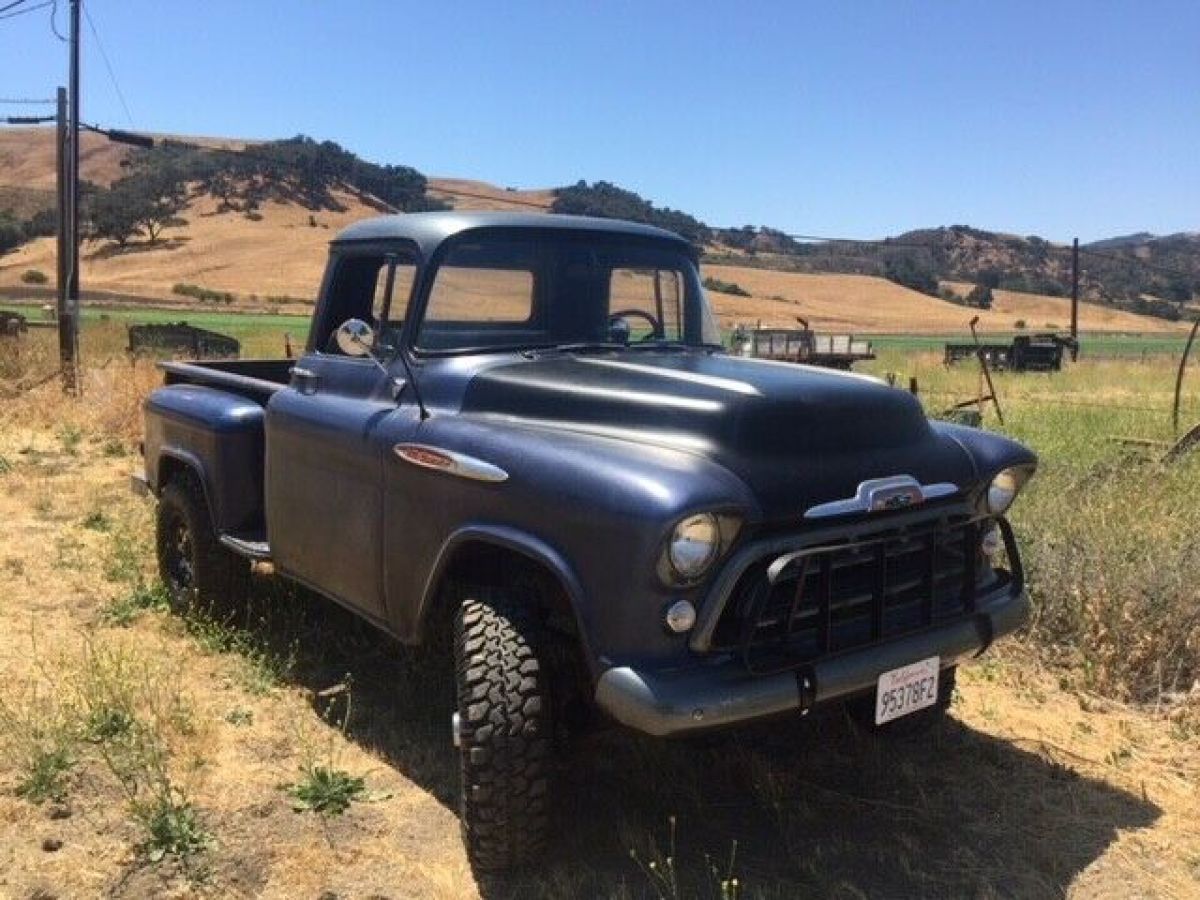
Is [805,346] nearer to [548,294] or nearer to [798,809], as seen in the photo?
[548,294]

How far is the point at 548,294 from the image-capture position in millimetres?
4082

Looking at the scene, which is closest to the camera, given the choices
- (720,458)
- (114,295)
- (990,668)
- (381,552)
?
(720,458)

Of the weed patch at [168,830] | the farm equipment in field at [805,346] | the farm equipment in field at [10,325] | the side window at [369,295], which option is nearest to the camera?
the weed patch at [168,830]

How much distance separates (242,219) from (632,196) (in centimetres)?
3479

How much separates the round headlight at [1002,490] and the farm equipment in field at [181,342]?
44.7 feet

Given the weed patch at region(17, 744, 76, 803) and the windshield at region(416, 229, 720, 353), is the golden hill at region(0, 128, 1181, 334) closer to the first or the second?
the windshield at region(416, 229, 720, 353)

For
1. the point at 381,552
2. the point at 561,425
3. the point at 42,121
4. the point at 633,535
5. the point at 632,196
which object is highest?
the point at 632,196

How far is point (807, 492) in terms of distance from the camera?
3.00 meters

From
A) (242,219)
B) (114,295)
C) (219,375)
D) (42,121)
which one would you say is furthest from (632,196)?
(219,375)

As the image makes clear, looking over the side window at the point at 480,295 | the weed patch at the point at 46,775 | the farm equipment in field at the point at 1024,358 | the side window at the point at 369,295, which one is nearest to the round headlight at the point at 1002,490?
the side window at the point at 480,295

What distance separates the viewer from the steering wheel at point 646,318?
4195mm

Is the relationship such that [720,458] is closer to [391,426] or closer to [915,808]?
[391,426]

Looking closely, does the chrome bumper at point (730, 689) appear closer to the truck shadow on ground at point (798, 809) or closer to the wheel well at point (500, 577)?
the truck shadow on ground at point (798, 809)

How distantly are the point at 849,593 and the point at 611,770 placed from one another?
123 centimetres
